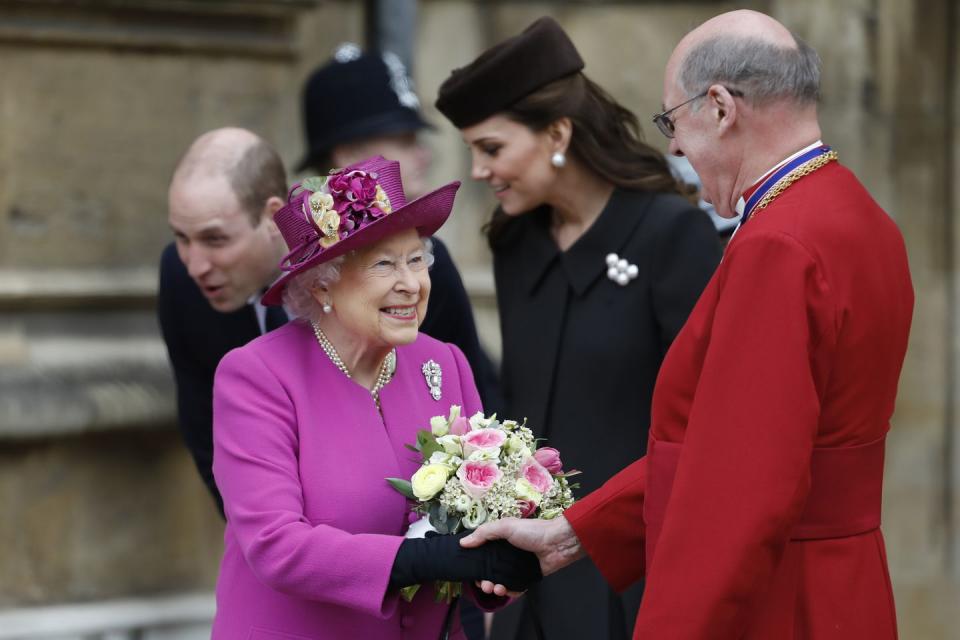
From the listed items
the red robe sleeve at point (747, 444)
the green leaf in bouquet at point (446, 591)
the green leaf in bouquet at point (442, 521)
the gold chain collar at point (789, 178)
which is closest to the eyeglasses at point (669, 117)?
the gold chain collar at point (789, 178)

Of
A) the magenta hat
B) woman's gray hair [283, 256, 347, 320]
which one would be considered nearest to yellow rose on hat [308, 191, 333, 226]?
the magenta hat

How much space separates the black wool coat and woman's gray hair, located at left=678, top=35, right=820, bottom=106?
1.13m

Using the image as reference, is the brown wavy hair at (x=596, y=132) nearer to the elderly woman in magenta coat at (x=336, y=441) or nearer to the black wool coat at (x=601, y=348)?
the black wool coat at (x=601, y=348)

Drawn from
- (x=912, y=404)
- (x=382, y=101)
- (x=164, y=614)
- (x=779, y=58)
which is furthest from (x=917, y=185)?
(x=779, y=58)

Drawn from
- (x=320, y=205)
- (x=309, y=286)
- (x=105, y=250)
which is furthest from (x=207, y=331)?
(x=105, y=250)

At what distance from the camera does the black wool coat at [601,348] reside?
3938 millimetres

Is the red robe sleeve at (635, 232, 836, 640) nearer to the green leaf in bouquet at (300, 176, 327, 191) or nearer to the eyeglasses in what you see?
the eyeglasses

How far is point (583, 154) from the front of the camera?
413 cm

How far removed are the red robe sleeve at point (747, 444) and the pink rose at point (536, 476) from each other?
19.3 inches

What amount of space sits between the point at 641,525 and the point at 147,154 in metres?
2.96

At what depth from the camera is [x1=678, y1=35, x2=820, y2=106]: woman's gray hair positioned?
110 inches

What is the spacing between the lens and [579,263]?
13.6 feet

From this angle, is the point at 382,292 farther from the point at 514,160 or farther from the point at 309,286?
the point at 514,160

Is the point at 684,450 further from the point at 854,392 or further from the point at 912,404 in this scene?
the point at 912,404
